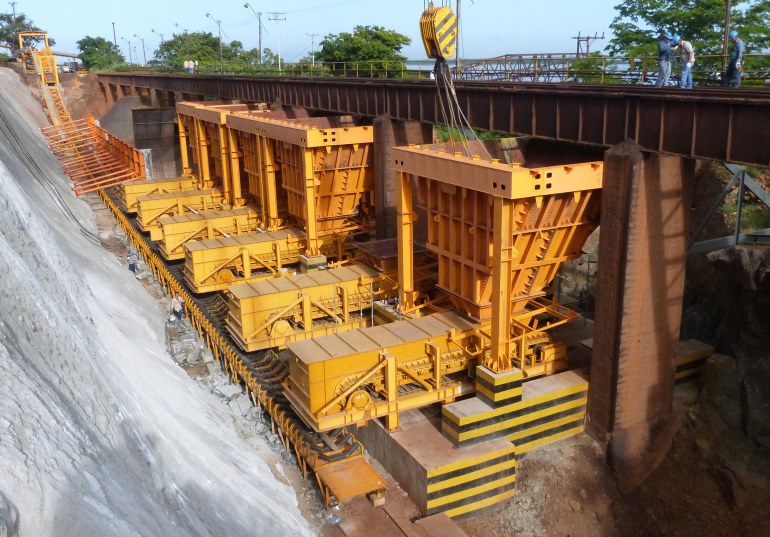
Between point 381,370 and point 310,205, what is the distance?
8426 mm

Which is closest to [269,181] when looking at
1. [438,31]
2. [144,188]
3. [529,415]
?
[144,188]

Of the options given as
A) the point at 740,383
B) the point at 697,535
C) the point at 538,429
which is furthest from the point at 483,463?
the point at 740,383

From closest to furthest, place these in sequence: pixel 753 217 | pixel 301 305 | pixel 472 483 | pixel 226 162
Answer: pixel 472 483
pixel 301 305
pixel 753 217
pixel 226 162

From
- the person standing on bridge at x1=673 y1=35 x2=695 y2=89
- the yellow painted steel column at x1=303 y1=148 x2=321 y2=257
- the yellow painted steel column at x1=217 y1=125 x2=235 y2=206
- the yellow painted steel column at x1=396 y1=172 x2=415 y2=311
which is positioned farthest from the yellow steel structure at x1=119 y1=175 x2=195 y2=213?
the person standing on bridge at x1=673 y1=35 x2=695 y2=89

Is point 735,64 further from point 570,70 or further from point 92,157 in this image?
point 92,157

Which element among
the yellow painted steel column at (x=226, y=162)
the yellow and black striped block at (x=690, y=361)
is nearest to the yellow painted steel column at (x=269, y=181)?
the yellow painted steel column at (x=226, y=162)

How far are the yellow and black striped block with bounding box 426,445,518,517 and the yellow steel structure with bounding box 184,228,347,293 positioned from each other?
9.54 meters

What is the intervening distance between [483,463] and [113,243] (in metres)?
19.9

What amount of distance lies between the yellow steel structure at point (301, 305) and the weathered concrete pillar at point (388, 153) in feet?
7.80

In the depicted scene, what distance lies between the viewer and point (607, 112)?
1209 cm

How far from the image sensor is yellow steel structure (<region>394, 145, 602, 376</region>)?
37.9ft

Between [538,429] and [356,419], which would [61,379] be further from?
[538,429]

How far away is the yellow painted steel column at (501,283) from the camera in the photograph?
1151cm

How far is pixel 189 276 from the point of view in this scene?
63.7 ft
